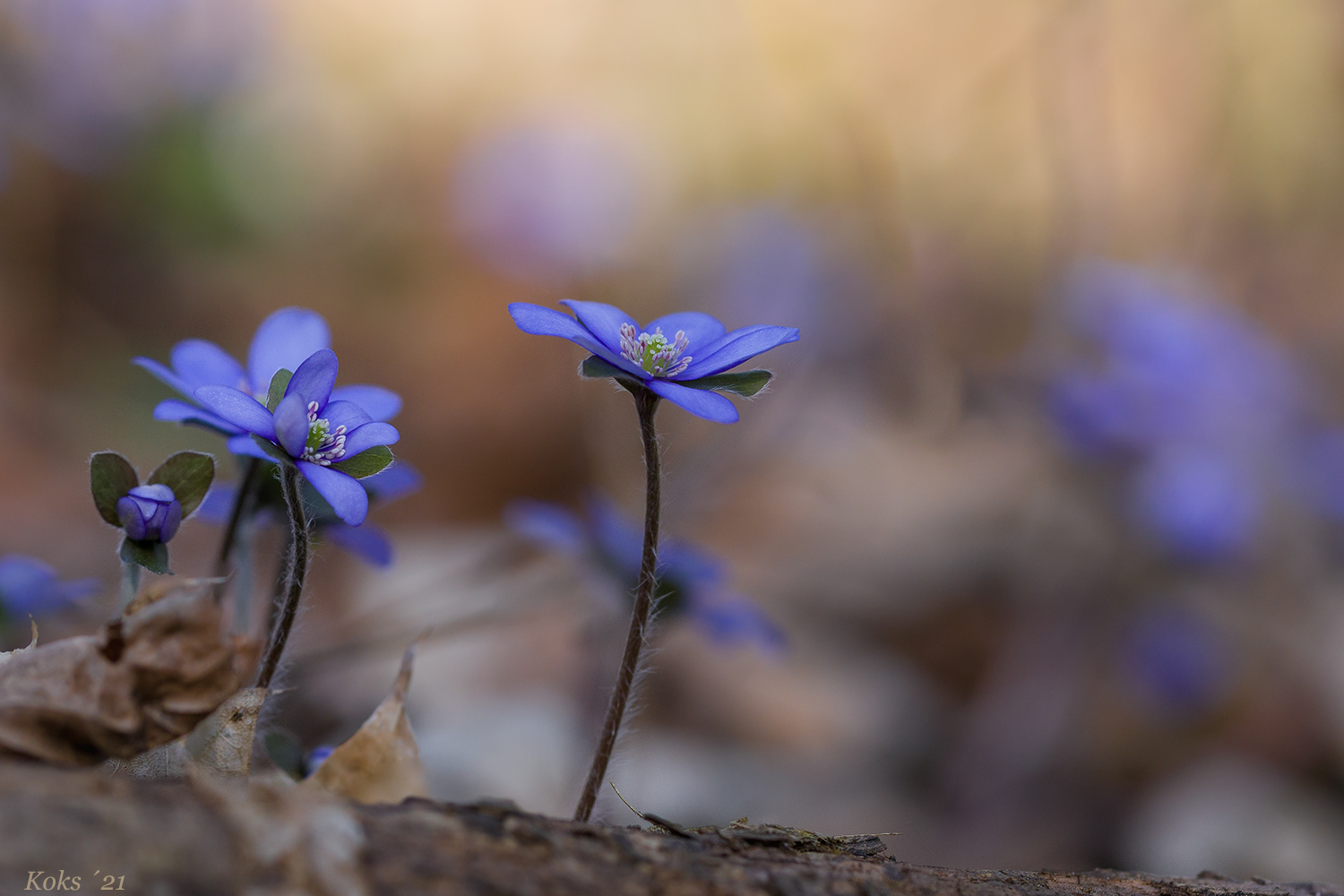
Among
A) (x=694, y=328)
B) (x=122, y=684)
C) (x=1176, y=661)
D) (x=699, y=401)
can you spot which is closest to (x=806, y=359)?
(x=1176, y=661)

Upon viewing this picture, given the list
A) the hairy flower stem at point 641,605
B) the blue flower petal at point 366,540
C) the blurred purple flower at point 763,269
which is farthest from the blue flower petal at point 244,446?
the blurred purple flower at point 763,269

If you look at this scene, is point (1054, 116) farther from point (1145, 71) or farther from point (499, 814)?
point (499, 814)

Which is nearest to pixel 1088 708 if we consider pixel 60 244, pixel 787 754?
pixel 787 754

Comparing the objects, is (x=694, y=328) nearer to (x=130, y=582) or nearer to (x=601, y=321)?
(x=601, y=321)

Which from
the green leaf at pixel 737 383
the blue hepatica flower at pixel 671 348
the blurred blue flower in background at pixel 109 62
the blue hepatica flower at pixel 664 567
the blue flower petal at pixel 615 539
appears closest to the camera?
the blue hepatica flower at pixel 671 348

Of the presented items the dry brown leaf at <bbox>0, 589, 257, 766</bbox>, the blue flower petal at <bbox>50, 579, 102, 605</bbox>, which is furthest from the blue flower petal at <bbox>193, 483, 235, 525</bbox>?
the dry brown leaf at <bbox>0, 589, 257, 766</bbox>

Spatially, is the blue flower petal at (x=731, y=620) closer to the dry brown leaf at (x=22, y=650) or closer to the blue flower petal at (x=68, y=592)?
the blue flower petal at (x=68, y=592)
